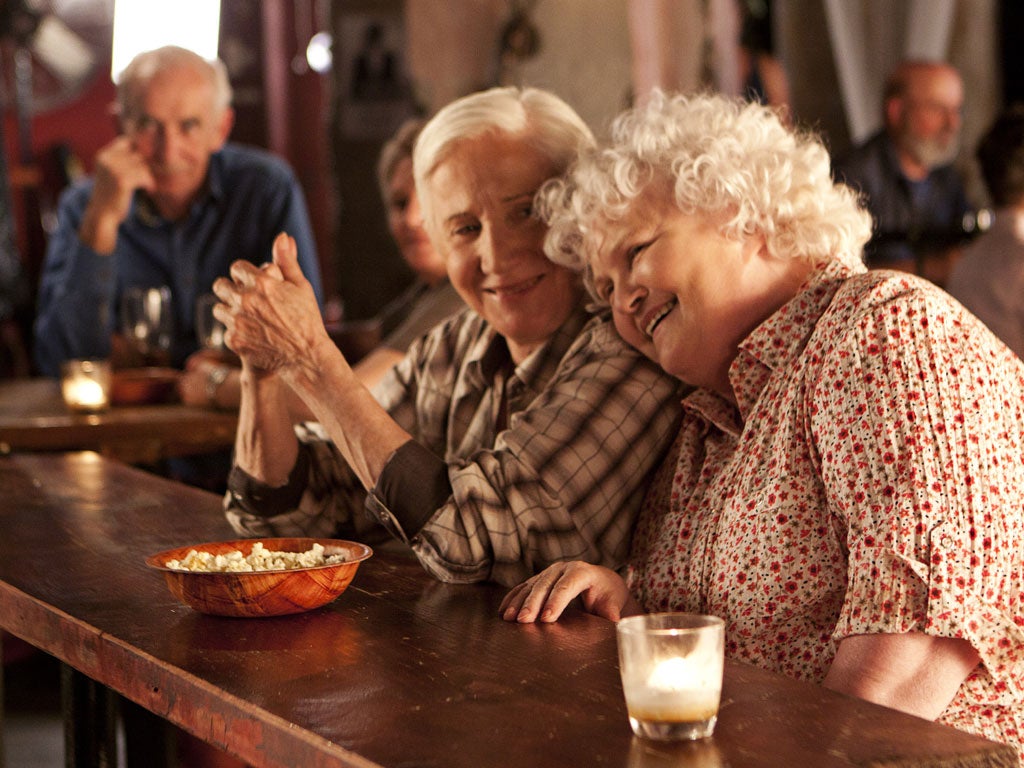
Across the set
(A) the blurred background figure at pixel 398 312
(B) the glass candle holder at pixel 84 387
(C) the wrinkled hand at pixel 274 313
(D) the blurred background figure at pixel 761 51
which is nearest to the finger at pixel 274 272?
(C) the wrinkled hand at pixel 274 313

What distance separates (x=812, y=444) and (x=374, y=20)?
553 centimetres

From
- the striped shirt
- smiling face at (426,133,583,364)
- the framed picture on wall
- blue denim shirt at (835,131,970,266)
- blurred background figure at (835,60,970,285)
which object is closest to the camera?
the striped shirt

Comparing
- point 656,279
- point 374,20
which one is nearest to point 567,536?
point 656,279

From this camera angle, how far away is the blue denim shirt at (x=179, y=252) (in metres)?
3.77

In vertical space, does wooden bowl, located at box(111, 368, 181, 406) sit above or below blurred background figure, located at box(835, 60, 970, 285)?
below

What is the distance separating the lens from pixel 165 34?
7.68 meters

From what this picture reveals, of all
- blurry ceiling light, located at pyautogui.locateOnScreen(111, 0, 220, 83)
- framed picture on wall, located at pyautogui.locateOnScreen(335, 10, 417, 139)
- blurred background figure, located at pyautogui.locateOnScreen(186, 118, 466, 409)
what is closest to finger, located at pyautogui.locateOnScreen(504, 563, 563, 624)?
blurred background figure, located at pyautogui.locateOnScreen(186, 118, 466, 409)

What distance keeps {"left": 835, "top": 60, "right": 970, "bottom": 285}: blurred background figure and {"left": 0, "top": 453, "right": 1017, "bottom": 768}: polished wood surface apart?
4.11 metres

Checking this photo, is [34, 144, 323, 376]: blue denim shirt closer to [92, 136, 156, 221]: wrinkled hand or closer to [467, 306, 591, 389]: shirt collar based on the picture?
[92, 136, 156, 221]: wrinkled hand

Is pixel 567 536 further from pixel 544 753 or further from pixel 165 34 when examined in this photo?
pixel 165 34

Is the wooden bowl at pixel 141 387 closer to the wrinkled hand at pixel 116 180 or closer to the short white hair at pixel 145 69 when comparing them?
the wrinkled hand at pixel 116 180

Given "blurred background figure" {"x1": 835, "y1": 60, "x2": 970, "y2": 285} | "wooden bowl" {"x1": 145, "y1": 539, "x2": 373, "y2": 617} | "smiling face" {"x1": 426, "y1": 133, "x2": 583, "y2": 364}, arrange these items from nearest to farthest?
1. "wooden bowl" {"x1": 145, "y1": 539, "x2": 373, "y2": 617}
2. "smiling face" {"x1": 426, "y1": 133, "x2": 583, "y2": 364}
3. "blurred background figure" {"x1": 835, "y1": 60, "x2": 970, "y2": 285}

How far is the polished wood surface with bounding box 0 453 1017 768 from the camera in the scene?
94 cm

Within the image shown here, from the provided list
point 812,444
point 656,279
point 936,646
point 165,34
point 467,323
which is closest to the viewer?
point 936,646
